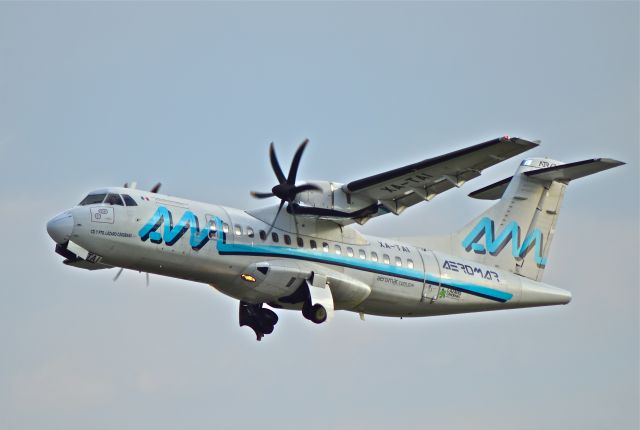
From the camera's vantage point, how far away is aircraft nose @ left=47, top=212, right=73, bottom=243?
23844 millimetres

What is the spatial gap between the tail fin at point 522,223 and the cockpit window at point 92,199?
377 inches

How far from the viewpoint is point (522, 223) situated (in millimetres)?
30484

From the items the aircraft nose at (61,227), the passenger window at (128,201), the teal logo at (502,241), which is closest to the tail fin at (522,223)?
the teal logo at (502,241)

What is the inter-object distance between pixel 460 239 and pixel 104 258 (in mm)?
9748

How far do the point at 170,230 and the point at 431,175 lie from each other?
5869mm

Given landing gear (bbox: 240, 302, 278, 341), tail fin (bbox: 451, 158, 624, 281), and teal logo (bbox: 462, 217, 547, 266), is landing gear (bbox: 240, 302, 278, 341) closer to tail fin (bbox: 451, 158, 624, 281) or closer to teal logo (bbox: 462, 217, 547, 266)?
tail fin (bbox: 451, 158, 624, 281)

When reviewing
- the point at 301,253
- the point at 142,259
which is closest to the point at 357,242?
the point at 301,253

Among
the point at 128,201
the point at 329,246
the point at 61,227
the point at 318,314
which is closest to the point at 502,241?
the point at 329,246

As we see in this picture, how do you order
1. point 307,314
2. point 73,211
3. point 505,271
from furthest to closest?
point 505,271 → point 307,314 → point 73,211

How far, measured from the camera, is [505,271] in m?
29.6

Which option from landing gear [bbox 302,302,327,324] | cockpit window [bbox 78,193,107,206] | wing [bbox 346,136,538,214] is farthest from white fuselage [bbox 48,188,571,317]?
wing [bbox 346,136,538,214]

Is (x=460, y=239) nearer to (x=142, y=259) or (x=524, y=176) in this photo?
(x=524, y=176)

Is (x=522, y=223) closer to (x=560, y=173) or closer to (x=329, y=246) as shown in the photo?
(x=560, y=173)

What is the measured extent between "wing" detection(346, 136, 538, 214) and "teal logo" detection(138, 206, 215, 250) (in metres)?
3.56
